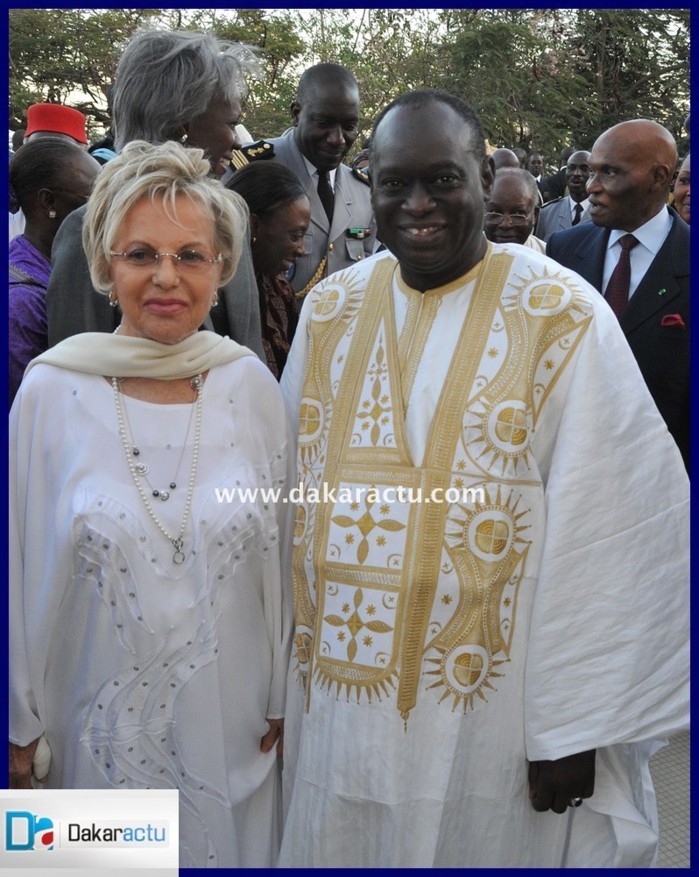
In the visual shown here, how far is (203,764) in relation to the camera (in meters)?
2.36

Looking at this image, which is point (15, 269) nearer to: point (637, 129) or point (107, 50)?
point (637, 129)

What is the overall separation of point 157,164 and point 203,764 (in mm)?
1469

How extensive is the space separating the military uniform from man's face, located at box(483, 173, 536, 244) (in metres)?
0.83

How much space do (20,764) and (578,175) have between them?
8720mm

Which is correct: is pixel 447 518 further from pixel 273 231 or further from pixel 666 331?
pixel 666 331

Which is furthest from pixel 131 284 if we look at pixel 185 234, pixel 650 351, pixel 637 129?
pixel 637 129

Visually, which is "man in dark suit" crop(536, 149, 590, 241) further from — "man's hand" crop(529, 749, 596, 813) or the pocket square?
"man's hand" crop(529, 749, 596, 813)

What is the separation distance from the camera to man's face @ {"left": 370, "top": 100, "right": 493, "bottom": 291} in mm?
2258

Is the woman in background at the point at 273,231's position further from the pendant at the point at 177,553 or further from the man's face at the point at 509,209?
the man's face at the point at 509,209

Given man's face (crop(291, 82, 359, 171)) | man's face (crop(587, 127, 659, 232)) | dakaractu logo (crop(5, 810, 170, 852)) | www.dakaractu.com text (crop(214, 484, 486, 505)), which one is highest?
man's face (crop(291, 82, 359, 171))

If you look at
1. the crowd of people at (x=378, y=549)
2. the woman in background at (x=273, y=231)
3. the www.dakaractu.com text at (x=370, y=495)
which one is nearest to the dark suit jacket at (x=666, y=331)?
the woman in background at (x=273, y=231)

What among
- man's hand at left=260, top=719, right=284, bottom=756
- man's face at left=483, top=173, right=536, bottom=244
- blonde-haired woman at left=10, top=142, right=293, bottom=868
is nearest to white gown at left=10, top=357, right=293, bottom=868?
blonde-haired woman at left=10, top=142, right=293, bottom=868

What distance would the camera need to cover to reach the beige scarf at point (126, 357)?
7.42 ft

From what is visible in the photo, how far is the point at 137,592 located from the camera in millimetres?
2234
